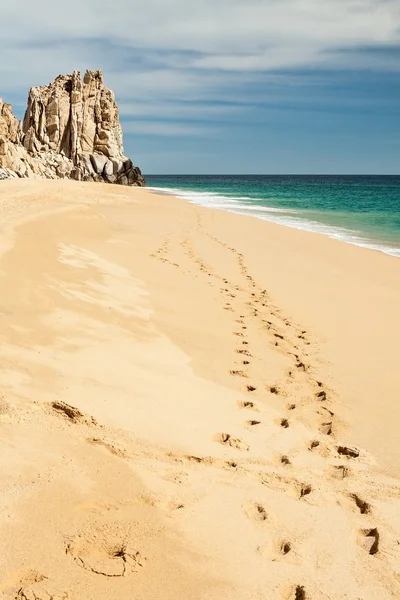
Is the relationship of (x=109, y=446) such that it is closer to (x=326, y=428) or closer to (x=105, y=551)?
(x=105, y=551)

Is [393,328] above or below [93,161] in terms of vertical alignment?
below

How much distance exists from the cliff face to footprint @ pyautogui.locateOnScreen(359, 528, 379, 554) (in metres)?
56.9

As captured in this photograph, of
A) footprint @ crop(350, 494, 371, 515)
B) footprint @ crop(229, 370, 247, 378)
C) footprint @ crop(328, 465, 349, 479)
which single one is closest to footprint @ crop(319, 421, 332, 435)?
footprint @ crop(328, 465, 349, 479)

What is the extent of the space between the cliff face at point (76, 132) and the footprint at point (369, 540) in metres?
56.9

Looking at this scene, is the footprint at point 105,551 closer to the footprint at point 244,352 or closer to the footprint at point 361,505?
the footprint at point 361,505

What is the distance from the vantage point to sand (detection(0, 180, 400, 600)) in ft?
8.36

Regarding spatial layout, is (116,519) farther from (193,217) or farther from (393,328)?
(193,217)

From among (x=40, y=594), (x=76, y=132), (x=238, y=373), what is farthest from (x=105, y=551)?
(x=76, y=132)

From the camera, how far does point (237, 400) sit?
4.76m

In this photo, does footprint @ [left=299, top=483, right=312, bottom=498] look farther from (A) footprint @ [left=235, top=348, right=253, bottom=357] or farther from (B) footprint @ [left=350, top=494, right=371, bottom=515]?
(A) footprint @ [left=235, top=348, right=253, bottom=357]

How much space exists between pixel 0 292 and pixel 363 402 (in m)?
4.19

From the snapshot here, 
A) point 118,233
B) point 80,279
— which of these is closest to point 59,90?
point 118,233

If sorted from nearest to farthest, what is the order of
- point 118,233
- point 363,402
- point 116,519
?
point 116,519
point 363,402
point 118,233

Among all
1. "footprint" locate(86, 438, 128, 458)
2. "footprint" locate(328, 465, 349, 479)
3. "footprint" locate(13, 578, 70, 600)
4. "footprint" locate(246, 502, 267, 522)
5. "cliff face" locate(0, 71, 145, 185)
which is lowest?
"footprint" locate(328, 465, 349, 479)
